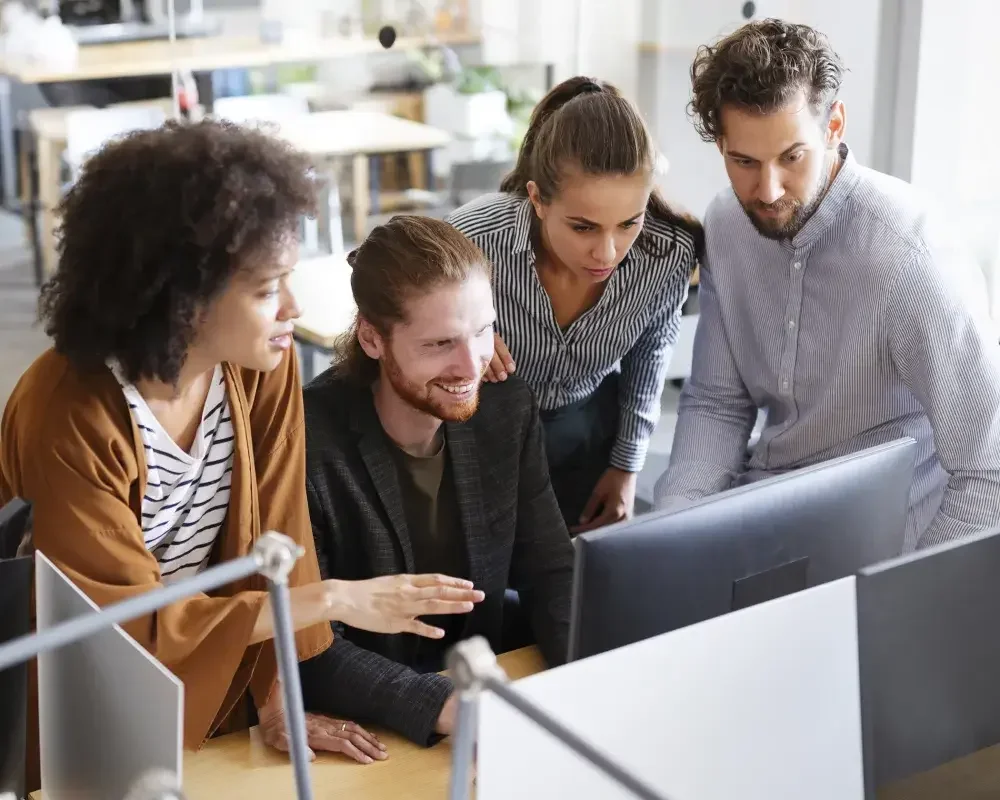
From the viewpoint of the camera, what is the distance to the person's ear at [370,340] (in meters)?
1.70

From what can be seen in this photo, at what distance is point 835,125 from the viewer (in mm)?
1893

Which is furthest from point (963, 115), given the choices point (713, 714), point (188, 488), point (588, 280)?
point (713, 714)

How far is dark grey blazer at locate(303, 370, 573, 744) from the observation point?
1.64 meters

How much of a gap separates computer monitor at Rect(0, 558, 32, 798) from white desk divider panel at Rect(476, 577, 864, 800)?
41 cm

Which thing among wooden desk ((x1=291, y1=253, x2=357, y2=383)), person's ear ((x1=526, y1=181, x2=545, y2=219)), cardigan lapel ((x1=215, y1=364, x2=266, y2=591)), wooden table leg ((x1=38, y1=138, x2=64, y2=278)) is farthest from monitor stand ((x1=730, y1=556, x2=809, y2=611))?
wooden table leg ((x1=38, y1=138, x2=64, y2=278))

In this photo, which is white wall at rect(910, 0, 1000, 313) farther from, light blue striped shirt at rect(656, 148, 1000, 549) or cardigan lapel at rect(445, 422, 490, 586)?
cardigan lapel at rect(445, 422, 490, 586)

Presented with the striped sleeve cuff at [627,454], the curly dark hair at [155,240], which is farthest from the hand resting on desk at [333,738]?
the striped sleeve cuff at [627,454]

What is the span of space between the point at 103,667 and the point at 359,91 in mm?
3240

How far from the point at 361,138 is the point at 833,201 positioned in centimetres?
244

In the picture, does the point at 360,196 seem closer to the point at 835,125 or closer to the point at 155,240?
the point at 835,125

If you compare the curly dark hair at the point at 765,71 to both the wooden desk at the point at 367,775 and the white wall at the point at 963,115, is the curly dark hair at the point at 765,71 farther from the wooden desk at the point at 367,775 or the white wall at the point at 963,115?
the white wall at the point at 963,115

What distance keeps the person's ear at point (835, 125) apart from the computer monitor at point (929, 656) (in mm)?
877

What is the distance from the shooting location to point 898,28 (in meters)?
3.86

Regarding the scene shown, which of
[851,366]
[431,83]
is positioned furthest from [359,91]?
[851,366]
